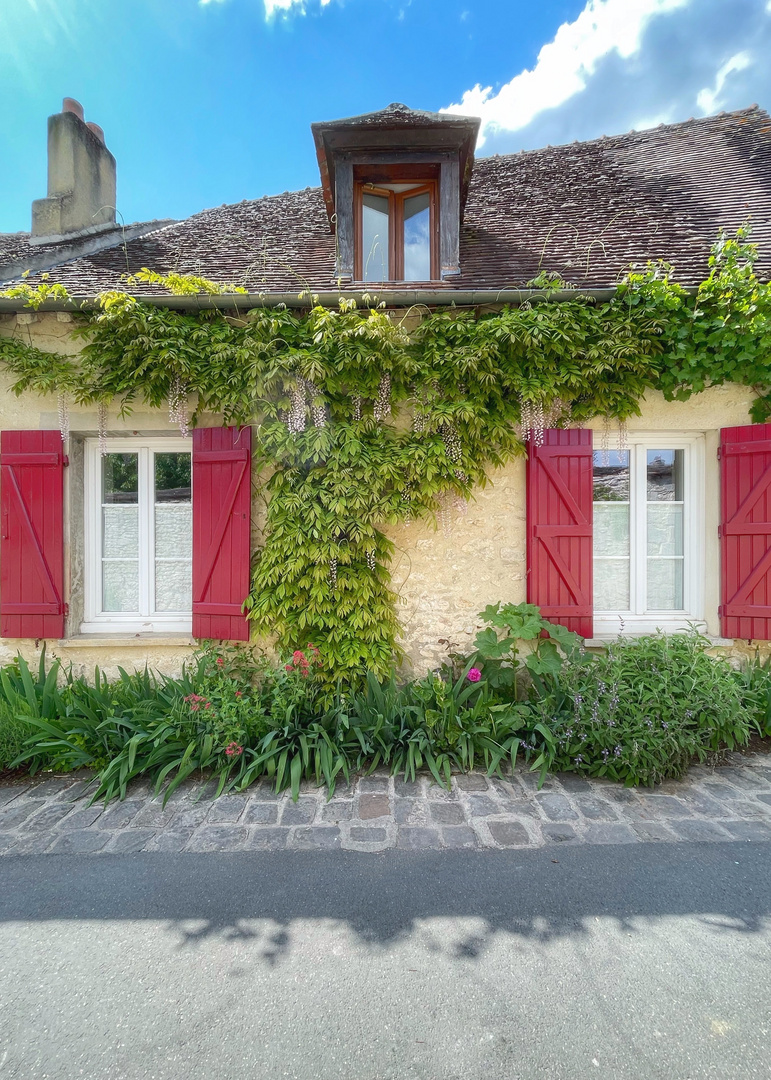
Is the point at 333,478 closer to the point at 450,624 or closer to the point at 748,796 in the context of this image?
the point at 450,624

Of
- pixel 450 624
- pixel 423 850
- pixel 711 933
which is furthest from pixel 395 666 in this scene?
pixel 711 933

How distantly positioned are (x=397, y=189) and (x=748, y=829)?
18.1 feet

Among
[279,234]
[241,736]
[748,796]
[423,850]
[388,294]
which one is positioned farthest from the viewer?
[279,234]

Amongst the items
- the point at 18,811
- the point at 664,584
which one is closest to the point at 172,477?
the point at 18,811

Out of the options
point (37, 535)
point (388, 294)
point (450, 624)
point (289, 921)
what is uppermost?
point (388, 294)

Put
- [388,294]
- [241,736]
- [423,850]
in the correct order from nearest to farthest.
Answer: [423,850] → [241,736] → [388,294]

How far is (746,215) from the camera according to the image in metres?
4.85

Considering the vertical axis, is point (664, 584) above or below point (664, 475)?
below

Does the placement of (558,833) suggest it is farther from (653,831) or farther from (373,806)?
(373,806)

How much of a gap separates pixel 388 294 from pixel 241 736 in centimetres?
334

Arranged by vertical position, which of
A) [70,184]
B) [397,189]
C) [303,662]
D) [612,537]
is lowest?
[303,662]

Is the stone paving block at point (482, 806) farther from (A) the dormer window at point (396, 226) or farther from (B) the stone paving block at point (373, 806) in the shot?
(A) the dormer window at point (396, 226)

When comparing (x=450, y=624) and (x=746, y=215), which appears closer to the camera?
(x=450, y=624)

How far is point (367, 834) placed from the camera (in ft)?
8.50
